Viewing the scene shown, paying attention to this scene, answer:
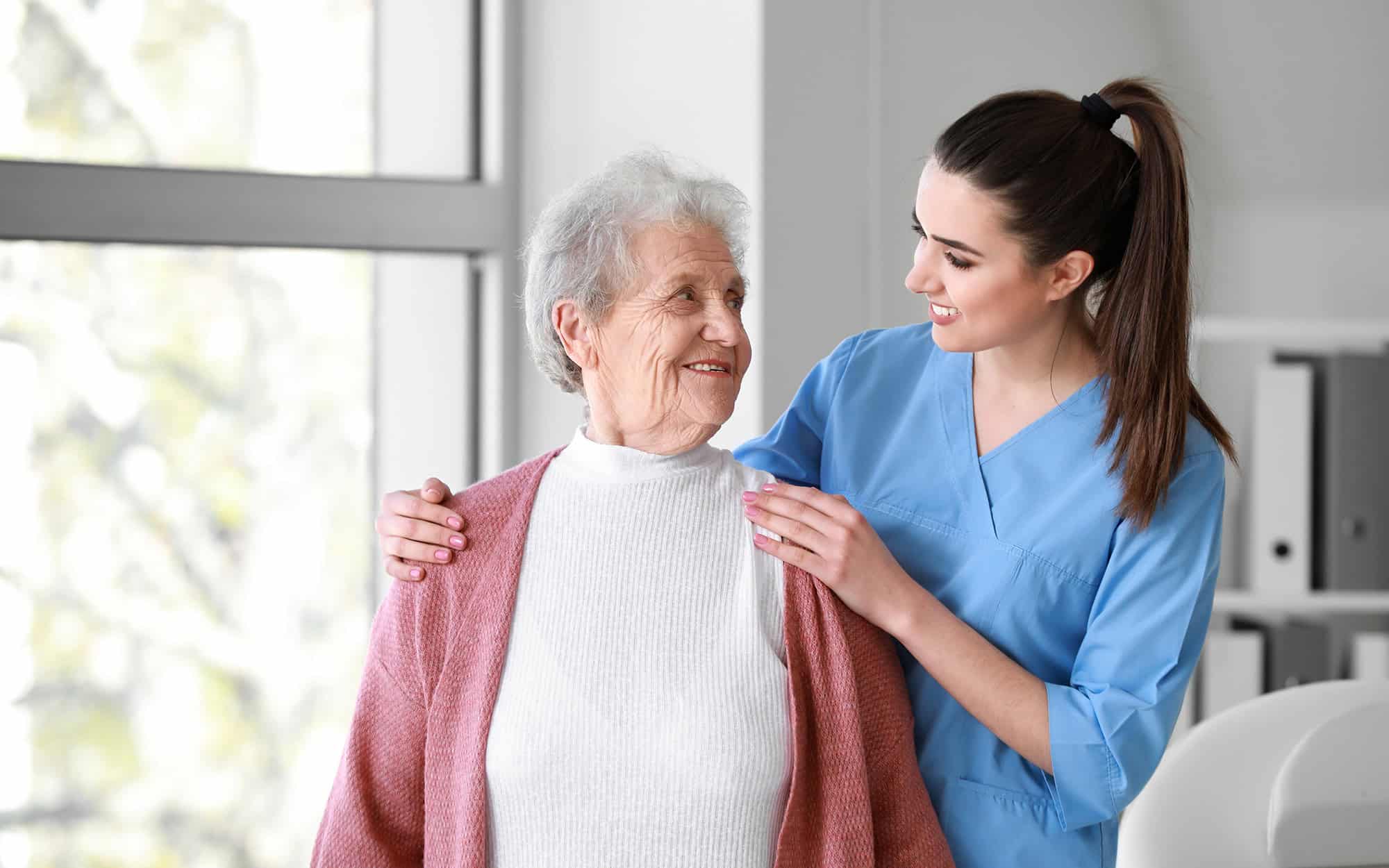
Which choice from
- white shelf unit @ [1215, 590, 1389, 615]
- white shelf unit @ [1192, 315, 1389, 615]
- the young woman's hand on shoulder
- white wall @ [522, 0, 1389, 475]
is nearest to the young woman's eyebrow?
the young woman's hand on shoulder

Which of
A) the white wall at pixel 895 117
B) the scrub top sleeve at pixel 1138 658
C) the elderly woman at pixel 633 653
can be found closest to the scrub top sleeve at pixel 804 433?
the elderly woman at pixel 633 653

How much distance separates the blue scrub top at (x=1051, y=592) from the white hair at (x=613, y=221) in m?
0.36

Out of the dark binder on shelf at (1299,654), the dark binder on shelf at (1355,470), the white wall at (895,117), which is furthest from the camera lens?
the dark binder on shelf at (1299,654)

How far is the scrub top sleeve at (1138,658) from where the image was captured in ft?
4.56

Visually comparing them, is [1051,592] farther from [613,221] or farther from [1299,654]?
[1299,654]

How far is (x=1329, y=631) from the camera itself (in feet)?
8.94

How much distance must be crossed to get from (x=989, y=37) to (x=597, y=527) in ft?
4.76

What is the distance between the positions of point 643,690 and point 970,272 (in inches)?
22.1

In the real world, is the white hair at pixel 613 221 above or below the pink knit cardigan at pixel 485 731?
above

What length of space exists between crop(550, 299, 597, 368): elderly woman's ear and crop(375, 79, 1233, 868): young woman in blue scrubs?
0.22m

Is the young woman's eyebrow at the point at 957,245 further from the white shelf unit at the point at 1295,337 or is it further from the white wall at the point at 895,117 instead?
the white shelf unit at the point at 1295,337

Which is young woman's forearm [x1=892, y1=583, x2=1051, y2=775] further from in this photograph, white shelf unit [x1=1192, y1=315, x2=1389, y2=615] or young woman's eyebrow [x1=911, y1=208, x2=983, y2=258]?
white shelf unit [x1=1192, y1=315, x2=1389, y2=615]

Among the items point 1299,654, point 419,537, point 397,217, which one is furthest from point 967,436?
point 397,217

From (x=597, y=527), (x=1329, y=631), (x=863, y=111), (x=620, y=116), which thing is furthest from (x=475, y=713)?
(x=1329, y=631)
